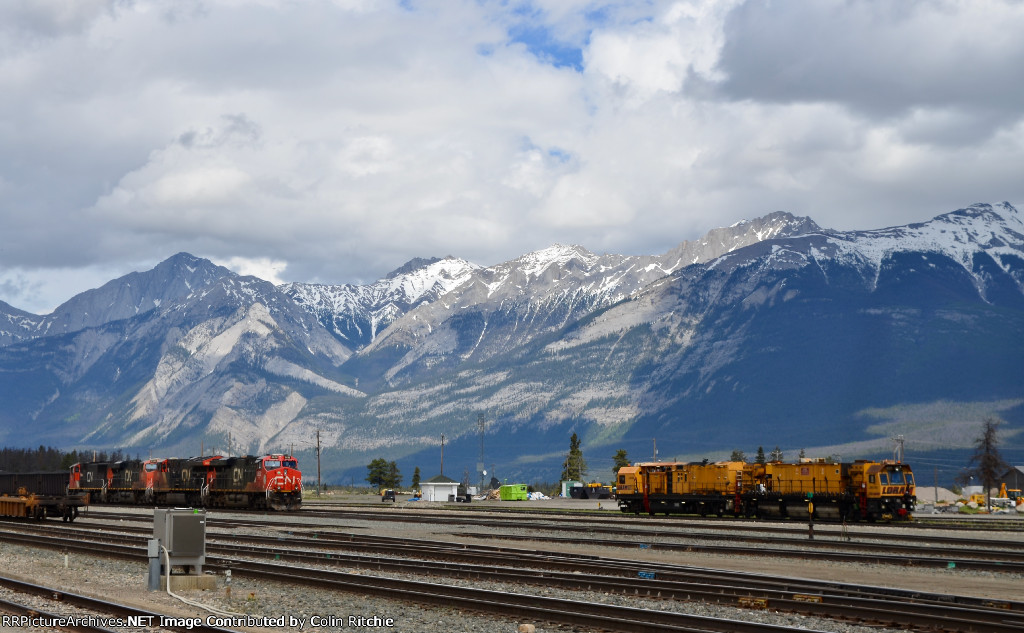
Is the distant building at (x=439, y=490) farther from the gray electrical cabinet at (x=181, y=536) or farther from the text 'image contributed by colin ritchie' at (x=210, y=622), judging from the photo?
the text 'image contributed by colin ritchie' at (x=210, y=622)

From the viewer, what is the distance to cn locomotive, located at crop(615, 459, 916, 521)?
232 feet

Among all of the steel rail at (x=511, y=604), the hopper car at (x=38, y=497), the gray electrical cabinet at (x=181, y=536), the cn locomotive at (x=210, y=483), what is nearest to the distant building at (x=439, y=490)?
the cn locomotive at (x=210, y=483)

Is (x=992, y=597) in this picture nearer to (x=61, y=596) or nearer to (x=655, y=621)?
(x=655, y=621)

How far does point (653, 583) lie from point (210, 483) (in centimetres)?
6222

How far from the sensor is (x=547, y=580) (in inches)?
1236

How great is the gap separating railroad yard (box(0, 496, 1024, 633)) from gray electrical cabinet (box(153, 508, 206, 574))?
1.14 metres

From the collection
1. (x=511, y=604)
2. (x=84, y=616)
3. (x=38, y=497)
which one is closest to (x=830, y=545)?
(x=511, y=604)

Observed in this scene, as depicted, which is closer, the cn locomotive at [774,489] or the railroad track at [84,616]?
the railroad track at [84,616]

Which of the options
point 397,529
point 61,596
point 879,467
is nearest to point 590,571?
point 61,596

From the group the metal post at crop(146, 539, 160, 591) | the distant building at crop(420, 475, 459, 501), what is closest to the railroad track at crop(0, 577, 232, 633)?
the metal post at crop(146, 539, 160, 591)

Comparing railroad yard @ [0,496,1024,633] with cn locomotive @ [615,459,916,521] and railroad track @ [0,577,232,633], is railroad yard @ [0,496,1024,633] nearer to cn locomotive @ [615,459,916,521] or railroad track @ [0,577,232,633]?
railroad track @ [0,577,232,633]

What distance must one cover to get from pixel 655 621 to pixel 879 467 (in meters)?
51.1

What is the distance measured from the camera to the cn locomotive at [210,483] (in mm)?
82250

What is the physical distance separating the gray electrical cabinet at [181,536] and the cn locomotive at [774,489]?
4255 centimetres
